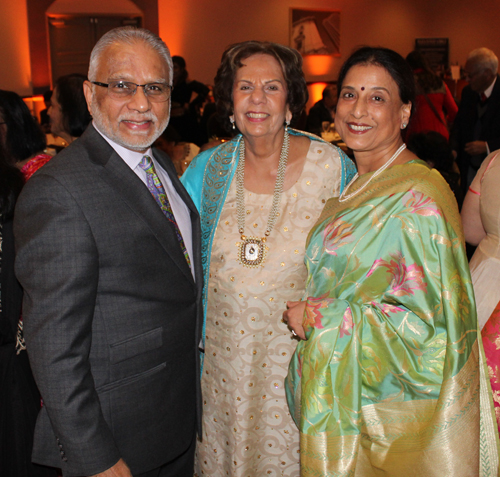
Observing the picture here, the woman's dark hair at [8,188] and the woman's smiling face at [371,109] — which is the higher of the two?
the woman's smiling face at [371,109]

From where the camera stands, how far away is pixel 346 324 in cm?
147

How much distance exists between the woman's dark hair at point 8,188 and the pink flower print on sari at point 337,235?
1.10m

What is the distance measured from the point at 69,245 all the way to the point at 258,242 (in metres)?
0.80

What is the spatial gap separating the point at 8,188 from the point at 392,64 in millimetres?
1368

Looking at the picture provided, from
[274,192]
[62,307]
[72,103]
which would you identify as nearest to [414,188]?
[274,192]

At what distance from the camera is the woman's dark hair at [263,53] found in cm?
190

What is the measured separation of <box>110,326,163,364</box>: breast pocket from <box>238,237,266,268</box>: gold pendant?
20.0 inches

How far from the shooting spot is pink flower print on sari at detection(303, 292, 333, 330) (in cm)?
149

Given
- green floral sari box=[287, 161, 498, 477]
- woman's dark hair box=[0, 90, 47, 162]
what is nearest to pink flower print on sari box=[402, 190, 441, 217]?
green floral sari box=[287, 161, 498, 477]

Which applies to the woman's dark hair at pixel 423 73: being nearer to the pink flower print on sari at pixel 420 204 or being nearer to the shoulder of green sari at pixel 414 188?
the shoulder of green sari at pixel 414 188

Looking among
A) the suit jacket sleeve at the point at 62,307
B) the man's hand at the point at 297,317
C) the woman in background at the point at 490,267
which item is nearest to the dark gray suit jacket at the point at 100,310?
the suit jacket sleeve at the point at 62,307

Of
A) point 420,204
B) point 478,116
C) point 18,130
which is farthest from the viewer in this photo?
point 478,116

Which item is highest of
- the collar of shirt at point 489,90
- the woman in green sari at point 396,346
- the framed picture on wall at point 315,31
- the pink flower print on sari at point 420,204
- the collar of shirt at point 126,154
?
the framed picture on wall at point 315,31

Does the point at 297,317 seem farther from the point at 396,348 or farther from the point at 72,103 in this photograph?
the point at 72,103
